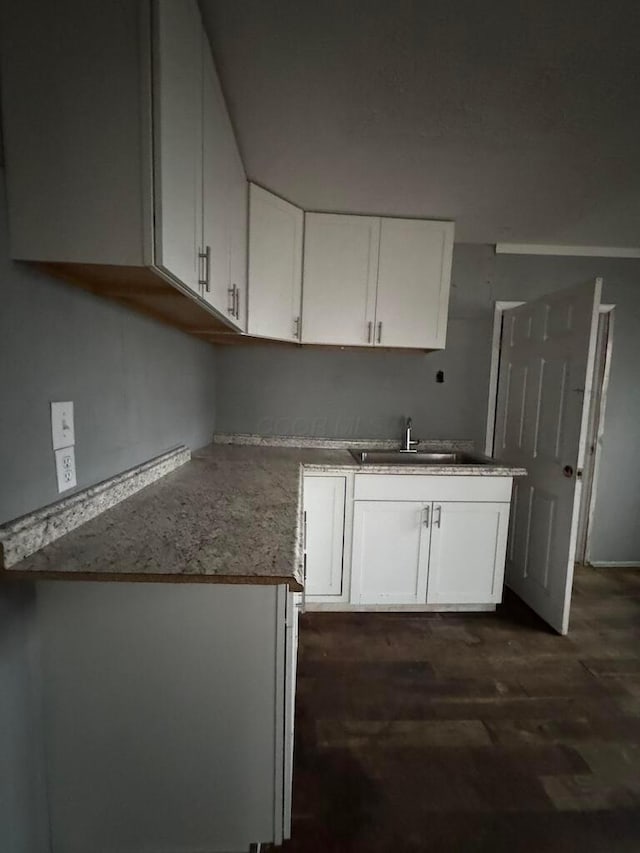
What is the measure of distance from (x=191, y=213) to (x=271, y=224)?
1.04m

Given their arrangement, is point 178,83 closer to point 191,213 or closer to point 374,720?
point 191,213

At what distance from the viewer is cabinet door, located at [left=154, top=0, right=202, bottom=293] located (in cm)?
78

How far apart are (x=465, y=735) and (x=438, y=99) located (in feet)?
7.66

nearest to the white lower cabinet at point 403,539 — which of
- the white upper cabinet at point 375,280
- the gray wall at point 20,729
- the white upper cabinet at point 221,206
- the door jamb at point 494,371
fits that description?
the door jamb at point 494,371

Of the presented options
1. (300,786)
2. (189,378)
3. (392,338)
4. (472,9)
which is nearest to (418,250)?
(392,338)

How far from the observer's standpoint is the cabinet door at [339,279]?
2.12 metres

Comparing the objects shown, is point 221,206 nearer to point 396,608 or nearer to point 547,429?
point 547,429

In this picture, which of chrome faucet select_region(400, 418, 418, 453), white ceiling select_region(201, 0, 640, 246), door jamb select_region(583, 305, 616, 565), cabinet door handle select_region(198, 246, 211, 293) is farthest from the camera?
door jamb select_region(583, 305, 616, 565)

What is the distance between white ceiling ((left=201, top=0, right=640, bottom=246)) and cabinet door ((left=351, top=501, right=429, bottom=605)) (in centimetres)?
167

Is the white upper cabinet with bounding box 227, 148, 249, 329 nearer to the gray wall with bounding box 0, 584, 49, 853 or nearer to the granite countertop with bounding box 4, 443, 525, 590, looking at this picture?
the granite countertop with bounding box 4, 443, 525, 590

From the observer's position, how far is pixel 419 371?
2607 mm

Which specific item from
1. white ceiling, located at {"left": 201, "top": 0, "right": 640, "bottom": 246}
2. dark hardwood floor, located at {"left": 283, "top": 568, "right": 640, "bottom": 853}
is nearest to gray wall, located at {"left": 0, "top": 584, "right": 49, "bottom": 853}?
dark hardwood floor, located at {"left": 283, "top": 568, "right": 640, "bottom": 853}

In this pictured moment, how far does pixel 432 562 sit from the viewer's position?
6.95 ft

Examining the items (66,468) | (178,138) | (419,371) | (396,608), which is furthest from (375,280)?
(396,608)
